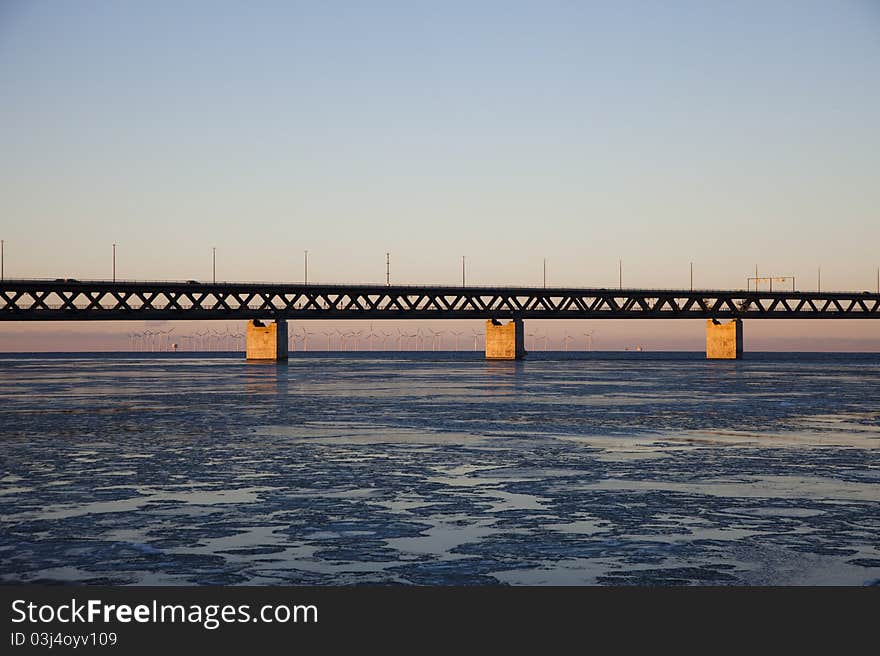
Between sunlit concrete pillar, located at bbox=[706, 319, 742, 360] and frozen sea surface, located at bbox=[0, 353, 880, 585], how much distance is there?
494 ft

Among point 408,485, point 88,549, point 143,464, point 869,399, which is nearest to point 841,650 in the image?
point 88,549

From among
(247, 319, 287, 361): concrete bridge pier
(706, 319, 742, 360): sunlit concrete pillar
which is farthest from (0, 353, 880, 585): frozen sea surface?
(706, 319, 742, 360): sunlit concrete pillar

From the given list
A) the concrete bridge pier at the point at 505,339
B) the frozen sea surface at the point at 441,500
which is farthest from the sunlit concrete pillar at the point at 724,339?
the frozen sea surface at the point at 441,500

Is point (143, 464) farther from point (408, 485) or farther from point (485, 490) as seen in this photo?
point (485, 490)

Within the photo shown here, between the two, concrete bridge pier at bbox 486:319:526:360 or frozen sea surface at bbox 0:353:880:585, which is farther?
concrete bridge pier at bbox 486:319:526:360

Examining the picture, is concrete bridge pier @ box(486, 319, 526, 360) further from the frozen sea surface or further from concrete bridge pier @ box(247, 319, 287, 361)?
the frozen sea surface

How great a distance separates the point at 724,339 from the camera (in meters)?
186

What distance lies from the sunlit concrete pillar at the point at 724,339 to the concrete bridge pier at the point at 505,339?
35.8m

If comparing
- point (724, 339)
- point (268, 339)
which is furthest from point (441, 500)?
point (724, 339)

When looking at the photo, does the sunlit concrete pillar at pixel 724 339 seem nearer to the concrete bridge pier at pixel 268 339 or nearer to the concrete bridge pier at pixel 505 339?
the concrete bridge pier at pixel 505 339

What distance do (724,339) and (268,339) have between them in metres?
79.3

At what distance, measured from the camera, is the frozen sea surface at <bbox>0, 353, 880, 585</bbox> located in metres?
13.0

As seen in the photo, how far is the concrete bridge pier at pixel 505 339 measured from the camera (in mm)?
170375

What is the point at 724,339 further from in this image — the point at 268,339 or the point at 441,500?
the point at 441,500
